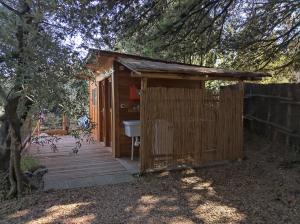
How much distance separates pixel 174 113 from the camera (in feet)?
23.7

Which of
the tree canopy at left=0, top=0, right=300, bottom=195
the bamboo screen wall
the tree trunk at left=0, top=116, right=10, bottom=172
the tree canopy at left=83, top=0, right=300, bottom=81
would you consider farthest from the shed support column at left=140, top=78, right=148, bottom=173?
the tree trunk at left=0, top=116, right=10, bottom=172

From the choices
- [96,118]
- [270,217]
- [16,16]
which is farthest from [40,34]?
[96,118]

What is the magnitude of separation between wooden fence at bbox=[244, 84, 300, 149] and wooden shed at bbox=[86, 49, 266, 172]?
4.26ft

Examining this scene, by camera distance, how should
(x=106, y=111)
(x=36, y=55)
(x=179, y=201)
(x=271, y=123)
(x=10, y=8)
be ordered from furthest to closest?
(x=106, y=111) < (x=271, y=123) < (x=179, y=201) < (x=10, y=8) < (x=36, y=55)

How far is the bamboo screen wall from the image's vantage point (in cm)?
700

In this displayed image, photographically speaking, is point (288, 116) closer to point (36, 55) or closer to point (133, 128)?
point (133, 128)

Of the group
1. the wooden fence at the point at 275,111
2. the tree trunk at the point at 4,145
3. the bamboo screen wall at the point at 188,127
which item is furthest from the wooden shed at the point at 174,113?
the tree trunk at the point at 4,145

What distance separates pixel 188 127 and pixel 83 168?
8.36ft

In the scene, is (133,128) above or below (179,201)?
above

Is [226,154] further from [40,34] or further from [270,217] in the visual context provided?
[40,34]

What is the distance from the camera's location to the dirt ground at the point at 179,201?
470 centimetres

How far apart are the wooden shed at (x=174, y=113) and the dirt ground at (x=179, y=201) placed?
22.5 inches

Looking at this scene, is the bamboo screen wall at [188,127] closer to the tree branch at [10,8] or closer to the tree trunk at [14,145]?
the tree trunk at [14,145]

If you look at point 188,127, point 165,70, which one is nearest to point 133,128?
point 188,127
